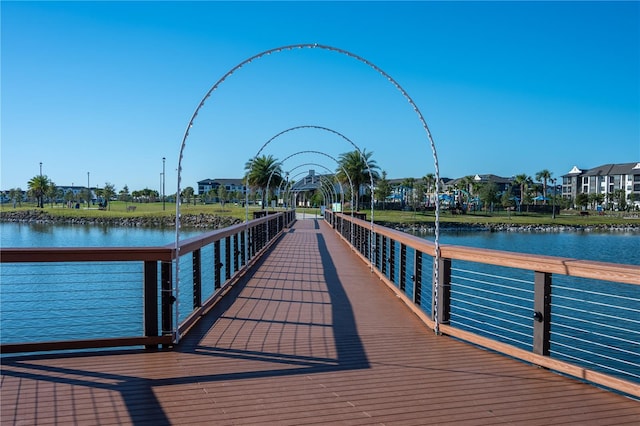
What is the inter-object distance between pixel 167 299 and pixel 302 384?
1698mm

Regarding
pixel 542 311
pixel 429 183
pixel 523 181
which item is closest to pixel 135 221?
pixel 429 183

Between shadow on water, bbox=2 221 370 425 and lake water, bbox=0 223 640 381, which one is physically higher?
shadow on water, bbox=2 221 370 425

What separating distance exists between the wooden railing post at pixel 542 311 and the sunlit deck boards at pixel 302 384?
0.23 m

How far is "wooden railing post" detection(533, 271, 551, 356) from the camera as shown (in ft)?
13.2

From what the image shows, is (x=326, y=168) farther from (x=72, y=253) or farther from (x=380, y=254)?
(x=72, y=253)

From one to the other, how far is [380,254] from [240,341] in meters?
6.09

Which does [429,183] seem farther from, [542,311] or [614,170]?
[542,311]

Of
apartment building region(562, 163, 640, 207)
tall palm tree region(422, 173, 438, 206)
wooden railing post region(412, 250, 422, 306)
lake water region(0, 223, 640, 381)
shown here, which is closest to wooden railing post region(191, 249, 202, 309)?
lake water region(0, 223, 640, 381)

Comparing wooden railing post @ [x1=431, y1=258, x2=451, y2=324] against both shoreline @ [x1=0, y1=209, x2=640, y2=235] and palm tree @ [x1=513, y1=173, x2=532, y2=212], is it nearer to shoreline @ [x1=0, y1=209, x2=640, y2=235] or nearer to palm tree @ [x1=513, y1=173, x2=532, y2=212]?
shoreline @ [x1=0, y1=209, x2=640, y2=235]

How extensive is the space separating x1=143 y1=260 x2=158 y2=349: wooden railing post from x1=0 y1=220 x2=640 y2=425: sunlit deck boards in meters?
0.28

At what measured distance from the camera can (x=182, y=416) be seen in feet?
10.5

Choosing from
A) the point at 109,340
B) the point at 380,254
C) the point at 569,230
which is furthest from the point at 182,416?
the point at 569,230

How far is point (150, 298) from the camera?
182 inches

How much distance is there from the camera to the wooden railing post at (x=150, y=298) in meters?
4.58
